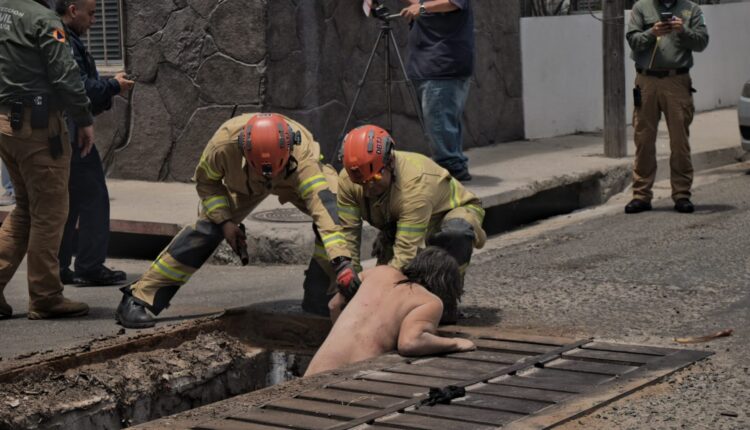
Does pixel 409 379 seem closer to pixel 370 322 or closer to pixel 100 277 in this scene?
pixel 370 322

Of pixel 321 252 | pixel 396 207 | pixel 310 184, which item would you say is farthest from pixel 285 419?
pixel 321 252

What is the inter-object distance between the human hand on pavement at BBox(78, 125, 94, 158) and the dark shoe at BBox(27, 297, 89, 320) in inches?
37.3

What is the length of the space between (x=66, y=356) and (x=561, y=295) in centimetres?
297

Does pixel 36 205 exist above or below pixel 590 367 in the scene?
above

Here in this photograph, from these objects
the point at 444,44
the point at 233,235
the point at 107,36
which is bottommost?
the point at 233,235

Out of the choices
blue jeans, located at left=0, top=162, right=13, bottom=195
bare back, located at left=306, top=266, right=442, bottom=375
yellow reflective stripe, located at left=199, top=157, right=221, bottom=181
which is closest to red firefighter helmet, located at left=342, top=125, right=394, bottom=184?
bare back, located at left=306, top=266, right=442, bottom=375

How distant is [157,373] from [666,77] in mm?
5147

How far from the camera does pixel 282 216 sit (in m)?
10.3

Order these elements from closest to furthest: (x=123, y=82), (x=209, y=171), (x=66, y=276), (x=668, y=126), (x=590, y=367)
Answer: (x=590, y=367), (x=209, y=171), (x=123, y=82), (x=66, y=276), (x=668, y=126)

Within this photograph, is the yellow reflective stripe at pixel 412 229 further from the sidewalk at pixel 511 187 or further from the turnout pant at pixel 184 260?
the sidewalk at pixel 511 187

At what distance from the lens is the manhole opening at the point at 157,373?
269 inches

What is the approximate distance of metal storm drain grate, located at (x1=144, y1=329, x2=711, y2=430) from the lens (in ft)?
18.4

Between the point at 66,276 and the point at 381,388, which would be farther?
the point at 66,276

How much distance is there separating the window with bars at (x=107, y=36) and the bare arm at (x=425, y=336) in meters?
6.84
